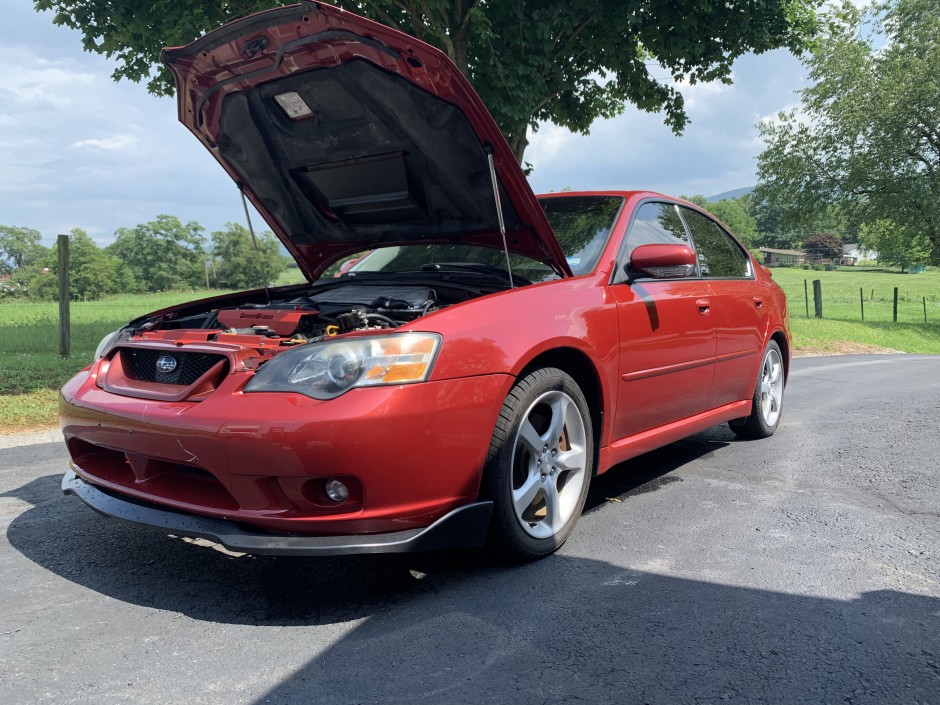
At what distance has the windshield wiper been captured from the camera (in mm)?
3441

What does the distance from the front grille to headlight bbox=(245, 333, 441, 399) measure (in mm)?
309

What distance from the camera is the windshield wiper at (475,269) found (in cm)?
344

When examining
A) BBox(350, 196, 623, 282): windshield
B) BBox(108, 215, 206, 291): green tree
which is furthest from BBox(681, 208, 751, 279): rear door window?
BBox(108, 215, 206, 291): green tree

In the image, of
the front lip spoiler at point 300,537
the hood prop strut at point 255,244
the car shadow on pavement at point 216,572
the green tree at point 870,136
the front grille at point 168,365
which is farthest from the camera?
the green tree at point 870,136

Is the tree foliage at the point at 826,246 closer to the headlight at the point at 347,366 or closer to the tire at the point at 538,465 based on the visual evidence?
the tire at the point at 538,465

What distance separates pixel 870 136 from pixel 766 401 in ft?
87.5

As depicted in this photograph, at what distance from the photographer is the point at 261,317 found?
3.33 metres

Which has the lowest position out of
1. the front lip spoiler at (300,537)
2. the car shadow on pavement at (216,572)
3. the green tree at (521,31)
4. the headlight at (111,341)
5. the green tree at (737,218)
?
the car shadow on pavement at (216,572)

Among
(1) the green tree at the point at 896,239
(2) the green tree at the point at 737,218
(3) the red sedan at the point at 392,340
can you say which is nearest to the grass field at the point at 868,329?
(1) the green tree at the point at 896,239

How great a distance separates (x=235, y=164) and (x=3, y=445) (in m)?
3.02

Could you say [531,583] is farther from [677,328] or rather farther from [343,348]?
[677,328]

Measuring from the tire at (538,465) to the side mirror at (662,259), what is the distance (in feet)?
2.50

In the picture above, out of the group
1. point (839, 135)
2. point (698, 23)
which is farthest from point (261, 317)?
point (839, 135)

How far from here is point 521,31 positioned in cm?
1021
